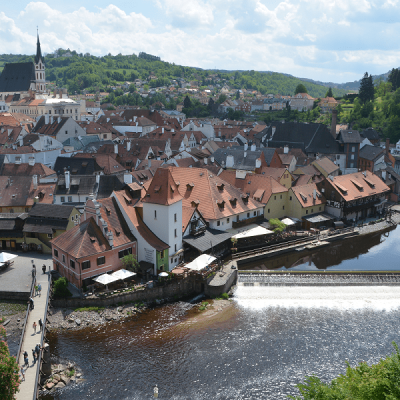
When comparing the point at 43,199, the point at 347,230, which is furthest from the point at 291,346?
the point at 43,199

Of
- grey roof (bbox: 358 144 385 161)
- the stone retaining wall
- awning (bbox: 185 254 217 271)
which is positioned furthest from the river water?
grey roof (bbox: 358 144 385 161)

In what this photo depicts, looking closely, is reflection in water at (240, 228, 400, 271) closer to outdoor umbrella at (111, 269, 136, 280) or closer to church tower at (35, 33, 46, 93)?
outdoor umbrella at (111, 269, 136, 280)

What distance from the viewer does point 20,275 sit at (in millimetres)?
46031

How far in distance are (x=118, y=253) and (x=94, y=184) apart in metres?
18.8

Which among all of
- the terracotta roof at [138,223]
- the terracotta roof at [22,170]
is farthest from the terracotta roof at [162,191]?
the terracotta roof at [22,170]

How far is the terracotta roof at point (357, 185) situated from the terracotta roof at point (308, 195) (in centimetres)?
262

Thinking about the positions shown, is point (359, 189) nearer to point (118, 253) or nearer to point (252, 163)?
point (252, 163)

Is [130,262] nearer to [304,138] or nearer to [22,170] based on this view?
[22,170]

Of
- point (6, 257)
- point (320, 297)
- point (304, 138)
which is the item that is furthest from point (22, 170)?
point (304, 138)

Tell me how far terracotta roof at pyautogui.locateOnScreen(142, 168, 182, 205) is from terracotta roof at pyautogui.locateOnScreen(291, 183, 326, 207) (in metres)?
24.8

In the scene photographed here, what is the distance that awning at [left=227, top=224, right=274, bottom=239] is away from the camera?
5526 cm

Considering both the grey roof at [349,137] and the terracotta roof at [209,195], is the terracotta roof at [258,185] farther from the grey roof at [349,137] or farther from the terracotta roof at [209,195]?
the grey roof at [349,137]

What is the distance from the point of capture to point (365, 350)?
119 feet

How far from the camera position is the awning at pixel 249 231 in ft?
181
